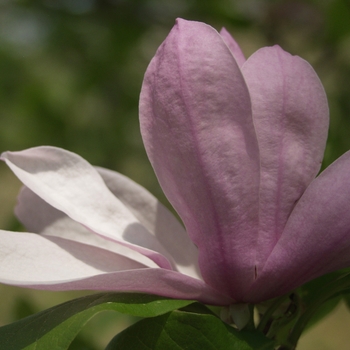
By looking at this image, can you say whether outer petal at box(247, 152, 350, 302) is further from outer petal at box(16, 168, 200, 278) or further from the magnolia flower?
outer petal at box(16, 168, 200, 278)

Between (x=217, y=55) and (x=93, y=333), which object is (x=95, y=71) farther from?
(x=217, y=55)

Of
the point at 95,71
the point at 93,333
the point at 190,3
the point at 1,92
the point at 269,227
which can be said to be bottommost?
the point at 93,333

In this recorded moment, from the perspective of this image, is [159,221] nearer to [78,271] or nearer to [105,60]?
[78,271]

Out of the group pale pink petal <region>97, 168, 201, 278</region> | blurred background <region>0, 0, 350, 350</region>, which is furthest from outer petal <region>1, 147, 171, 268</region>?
blurred background <region>0, 0, 350, 350</region>

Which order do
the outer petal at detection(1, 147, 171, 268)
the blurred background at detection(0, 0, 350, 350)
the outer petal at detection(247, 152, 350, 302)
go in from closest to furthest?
the outer petal at detection(247, 152, 350, 302), the outer petal at detection(1, 147, 171, 268), the blurred background at detection(0, 0, 350, 350)

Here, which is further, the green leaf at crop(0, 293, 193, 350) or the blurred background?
the blurred background

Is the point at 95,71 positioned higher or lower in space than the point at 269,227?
lower

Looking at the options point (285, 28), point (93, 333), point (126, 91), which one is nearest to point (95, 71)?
point (126, 91)
